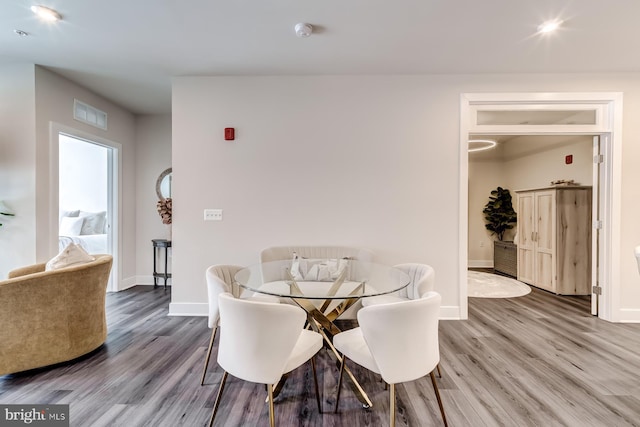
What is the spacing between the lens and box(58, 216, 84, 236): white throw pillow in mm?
4383

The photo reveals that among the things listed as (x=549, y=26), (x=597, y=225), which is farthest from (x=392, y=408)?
(x=597, y=225)

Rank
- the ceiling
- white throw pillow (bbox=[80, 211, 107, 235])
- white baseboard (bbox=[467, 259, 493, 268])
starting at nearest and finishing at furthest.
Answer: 1. the ceiling
2. white throw pillow (bbox=[80, 211, 107, 235])
3. white baseboard (bbox=[467, 259, 493, 268])

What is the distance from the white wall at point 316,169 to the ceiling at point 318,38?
23 cm

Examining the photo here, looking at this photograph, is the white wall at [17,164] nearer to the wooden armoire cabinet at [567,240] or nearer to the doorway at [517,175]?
the doorway at [517,175]

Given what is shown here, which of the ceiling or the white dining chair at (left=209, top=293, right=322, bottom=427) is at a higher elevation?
the ceiling

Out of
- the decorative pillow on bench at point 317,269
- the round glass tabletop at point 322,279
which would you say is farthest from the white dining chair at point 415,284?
the decorative pillow on bench at point 317,269

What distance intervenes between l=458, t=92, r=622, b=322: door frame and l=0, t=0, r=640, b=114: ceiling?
0.96 feet

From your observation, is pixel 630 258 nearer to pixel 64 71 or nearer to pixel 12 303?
pixel 12 303

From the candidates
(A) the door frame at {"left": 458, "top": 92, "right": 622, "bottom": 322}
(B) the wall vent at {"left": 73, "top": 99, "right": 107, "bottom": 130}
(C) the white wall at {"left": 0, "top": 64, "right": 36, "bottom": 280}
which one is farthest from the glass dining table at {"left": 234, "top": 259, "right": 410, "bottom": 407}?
(B) the wall vent at {"left": 73, "top": 99, "right": 107, "bottom": 130}

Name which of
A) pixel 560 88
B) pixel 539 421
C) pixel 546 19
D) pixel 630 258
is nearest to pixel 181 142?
pixel 546 19

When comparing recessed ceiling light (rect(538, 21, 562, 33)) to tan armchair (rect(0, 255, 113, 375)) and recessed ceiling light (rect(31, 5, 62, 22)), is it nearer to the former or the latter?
recessed ceiling light (rect(31, 5, 62, 22))

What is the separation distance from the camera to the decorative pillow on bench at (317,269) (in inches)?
91.3

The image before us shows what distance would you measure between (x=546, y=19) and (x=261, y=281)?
9.82 ft

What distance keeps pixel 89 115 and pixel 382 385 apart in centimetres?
451
